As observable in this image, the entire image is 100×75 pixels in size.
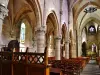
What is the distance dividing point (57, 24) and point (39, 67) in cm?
1256

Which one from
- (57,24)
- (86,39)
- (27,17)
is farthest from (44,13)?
(86,39)

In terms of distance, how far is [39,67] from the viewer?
430 centimetres

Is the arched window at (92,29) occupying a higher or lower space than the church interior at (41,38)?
higher

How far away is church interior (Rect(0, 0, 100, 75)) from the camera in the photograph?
4.85 meters

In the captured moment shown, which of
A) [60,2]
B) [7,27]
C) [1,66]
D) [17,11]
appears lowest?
[1,66]

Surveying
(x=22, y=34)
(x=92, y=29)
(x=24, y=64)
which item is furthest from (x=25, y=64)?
(x=92, y=29)

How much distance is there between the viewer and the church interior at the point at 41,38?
15.9 feet

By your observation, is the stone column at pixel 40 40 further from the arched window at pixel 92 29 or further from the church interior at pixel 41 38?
the arched window at pixel 92 29

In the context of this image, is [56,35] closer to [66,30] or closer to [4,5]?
[66,30]

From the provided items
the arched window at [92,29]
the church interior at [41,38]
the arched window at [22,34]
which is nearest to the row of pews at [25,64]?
the church interior at [41,38]

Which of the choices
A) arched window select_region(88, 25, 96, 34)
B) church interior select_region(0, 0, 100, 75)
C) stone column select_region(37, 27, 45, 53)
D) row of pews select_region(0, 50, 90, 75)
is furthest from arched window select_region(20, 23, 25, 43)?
arched window select_region(88, 25, 96, 34)

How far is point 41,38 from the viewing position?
10.9 m

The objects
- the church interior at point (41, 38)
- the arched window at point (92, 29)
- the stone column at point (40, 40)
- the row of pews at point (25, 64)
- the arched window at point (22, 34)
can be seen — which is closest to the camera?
the row of pews at point (25, 64)

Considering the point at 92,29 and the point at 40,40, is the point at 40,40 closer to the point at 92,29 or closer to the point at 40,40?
the point at 40,40
